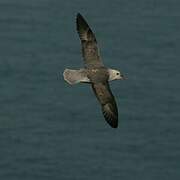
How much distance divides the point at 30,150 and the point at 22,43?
7.30 meters

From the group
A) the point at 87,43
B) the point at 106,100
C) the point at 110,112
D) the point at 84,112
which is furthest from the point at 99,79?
the point at 84,112

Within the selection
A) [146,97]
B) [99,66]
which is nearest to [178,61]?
[146,97]

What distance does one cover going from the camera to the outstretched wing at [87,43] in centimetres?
2814

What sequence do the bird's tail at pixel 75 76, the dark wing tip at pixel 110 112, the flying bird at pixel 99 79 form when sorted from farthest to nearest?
1. the dark wing tip at pixel 110 112
2. the flying bird at pixel 99 79
3. the bird's tail at pixel 75 76

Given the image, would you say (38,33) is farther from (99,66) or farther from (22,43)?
(99,66)

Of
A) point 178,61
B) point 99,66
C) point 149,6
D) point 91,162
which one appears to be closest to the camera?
point 99,66

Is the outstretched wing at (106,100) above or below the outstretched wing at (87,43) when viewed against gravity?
below

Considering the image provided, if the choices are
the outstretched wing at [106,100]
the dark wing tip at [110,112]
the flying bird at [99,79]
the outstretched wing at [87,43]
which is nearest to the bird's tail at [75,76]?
the flying bird at [99,79]

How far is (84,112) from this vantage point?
6012 cm

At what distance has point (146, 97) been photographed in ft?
205

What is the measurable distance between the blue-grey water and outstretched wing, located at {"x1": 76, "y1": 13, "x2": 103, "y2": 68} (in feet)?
99.0

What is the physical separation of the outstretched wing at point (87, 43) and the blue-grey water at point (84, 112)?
30168 mm

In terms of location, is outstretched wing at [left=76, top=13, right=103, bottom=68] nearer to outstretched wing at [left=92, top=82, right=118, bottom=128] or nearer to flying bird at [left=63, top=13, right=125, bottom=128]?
flying bird at [left=63, top=13, right=125, bottom=128]

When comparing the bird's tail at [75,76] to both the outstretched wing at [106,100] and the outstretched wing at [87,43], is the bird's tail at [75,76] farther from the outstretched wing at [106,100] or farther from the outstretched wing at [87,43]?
the outstretched wing at [87,43]
